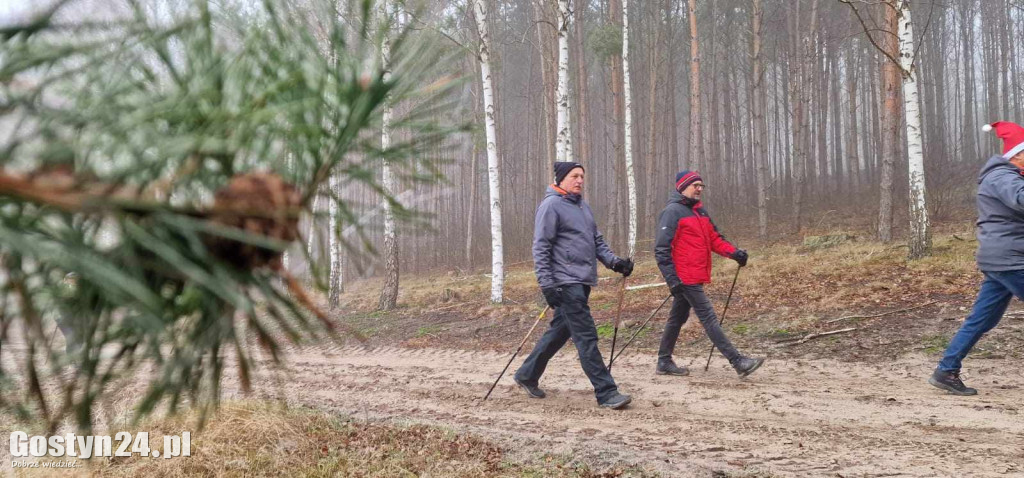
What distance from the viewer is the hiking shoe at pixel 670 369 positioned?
21.8 feet

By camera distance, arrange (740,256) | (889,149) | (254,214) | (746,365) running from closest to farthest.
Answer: (254,214) < (746,365) < (740,256) < (889,149)

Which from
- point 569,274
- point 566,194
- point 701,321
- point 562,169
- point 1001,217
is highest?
point 562,169

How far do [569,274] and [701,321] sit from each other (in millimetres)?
1701

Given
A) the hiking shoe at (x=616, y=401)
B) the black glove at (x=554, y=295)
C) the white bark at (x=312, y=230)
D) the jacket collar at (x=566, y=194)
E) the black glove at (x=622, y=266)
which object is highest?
the jacket collar at (x=566, y=194)

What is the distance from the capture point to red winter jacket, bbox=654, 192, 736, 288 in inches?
257

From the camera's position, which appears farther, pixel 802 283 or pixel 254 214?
pixel 802 283

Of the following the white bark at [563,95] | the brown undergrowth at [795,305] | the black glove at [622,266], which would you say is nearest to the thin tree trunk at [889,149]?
the brown undergrowth at [795,305]

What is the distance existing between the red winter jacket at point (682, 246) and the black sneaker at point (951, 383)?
208cm

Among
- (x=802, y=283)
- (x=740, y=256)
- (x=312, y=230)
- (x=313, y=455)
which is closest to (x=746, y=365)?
(x=740, y=256)

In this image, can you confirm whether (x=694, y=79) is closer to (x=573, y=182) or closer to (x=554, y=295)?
(x=573, y=182)

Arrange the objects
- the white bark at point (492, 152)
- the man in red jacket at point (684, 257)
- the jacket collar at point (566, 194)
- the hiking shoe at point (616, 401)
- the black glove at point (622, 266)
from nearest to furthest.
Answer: the hiking shoe at point (616, 401) → the jacket collar at point (566, 194) → the black glove at point (622, 266) → the man in red jacket at point (684, 257) → the white bark at point (492, 152)

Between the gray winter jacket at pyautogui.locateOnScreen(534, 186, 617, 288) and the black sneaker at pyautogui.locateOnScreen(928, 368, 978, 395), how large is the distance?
2.98 m

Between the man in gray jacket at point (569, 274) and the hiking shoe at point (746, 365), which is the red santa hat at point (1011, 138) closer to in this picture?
the hiking shoe at point (746, 365)

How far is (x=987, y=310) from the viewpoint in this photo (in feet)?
17.1
